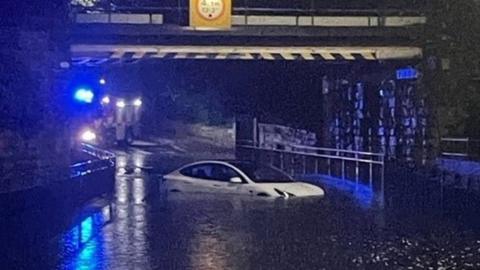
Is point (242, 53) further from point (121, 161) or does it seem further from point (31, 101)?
point (121, 161)

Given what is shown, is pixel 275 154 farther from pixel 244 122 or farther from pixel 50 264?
pixel 50 264

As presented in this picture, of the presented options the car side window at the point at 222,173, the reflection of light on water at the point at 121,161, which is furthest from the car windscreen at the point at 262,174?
the reflection of light on water at the point at 121,161

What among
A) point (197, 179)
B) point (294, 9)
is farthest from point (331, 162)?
point (294, 9)

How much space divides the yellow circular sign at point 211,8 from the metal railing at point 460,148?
293 inches

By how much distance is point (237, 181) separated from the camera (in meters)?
27.9

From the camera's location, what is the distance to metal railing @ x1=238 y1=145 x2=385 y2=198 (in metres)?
32.4

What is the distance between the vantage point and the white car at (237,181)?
27172 mm

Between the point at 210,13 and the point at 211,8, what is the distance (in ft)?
0.50

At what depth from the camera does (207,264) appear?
13.1m

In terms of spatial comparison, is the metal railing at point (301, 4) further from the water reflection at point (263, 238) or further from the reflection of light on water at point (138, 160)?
the reflection of light on water at point (138, 160)

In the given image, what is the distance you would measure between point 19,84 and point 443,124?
41.9ft

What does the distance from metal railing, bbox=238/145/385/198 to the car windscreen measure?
119 inches

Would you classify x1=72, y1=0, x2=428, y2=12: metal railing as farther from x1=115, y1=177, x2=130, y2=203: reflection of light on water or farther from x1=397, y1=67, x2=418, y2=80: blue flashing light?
x1=115, y1=177, x2=130, y2=203: reflection of light on water

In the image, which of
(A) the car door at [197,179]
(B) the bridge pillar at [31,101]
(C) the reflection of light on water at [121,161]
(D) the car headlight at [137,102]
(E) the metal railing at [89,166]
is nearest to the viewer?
(B) the bridge pillar at [31,101]
